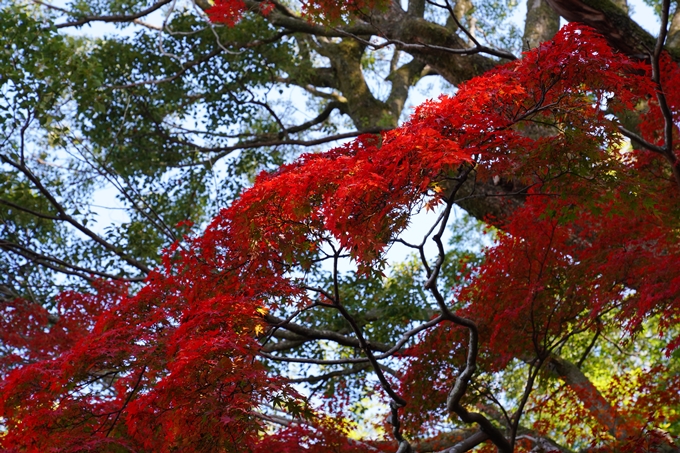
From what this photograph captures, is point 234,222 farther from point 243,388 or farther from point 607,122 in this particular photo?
point 607,122

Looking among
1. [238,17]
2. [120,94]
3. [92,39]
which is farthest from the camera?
[92,39]

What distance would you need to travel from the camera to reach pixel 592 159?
4281 millimetres

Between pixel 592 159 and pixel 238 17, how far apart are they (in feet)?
18.6

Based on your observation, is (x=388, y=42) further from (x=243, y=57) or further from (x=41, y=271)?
(x=41, y=271)

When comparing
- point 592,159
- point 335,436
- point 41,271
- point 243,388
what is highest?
point 41,271

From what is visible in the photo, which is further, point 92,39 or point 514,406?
point 92,39

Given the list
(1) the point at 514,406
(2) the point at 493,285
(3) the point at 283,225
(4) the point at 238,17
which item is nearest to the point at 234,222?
(3) the point at 283,225

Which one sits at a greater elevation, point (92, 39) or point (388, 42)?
point (92, 39)

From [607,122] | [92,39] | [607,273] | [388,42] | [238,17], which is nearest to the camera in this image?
[607,122]

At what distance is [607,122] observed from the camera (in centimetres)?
420

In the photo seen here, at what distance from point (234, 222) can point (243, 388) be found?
3.15ft

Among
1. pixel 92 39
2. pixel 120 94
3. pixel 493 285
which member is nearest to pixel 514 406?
pixel 493 285

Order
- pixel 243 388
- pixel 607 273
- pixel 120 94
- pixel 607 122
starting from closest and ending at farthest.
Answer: pixel 243 388
pixel 607 122
pixel 607 273
pixel 120 94

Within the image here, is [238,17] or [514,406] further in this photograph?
[514,406]
